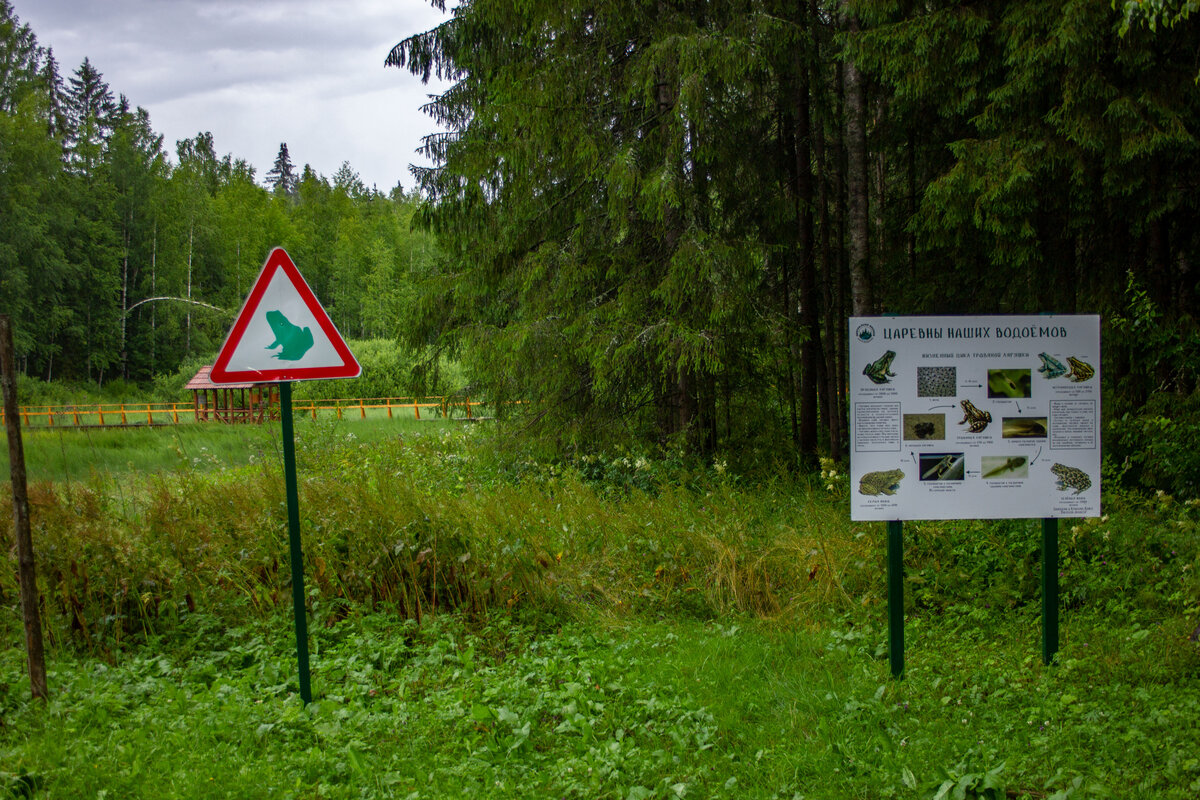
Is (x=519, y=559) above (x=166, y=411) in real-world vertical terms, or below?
below

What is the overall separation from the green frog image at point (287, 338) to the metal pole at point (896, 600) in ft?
11.3

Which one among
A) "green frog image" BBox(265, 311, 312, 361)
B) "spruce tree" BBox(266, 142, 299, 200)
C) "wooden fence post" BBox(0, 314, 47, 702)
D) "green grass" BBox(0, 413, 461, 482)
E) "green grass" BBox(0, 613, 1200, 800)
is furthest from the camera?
"spruce tree" BBox(266, 142, 299, 200)

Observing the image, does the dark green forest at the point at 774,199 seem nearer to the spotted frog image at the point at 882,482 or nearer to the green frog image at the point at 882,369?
the green frog image at the point at 882,369

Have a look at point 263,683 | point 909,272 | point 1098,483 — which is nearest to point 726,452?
point 909,272

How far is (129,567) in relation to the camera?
5.36 metres

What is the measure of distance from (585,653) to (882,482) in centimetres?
211

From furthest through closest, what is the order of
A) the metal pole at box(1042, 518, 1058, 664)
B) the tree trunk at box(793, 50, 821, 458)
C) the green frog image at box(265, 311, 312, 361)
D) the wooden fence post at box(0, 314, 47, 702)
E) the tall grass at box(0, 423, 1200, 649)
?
the tree trunk at box(793, 50, 821, 458) → the tall grass at box(0, 423, 1200, 649) → the metal pole at box(1042, 518, 1058, 664) → the green frog image at box(265, 311, 312, 361) → the wooden fence post at box(0, 314, 47, 702)

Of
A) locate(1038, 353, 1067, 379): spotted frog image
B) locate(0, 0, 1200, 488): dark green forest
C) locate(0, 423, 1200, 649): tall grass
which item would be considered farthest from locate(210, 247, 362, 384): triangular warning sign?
locate(0, 0, 1200, 488): dark green forest

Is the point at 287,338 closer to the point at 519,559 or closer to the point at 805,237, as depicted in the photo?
the point at 519,559

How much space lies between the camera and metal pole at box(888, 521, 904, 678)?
13.2 ft

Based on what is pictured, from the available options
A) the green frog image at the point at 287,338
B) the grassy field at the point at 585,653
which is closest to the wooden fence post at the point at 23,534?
the grassy field at the point at 585,653

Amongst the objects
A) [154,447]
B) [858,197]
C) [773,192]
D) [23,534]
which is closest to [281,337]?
[23,534]

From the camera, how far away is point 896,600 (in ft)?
13.3

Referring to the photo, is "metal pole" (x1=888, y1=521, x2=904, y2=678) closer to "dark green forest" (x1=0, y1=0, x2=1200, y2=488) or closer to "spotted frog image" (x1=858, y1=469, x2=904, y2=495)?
"spotted frog image" (x1=858, y1=469, x2=904, y2=495)
